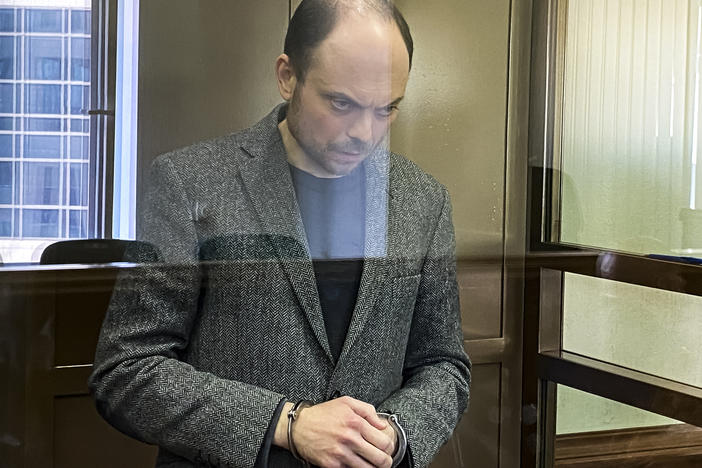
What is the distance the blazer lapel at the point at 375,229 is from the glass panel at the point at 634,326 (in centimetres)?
30

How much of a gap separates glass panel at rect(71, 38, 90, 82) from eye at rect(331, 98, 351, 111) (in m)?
0.25

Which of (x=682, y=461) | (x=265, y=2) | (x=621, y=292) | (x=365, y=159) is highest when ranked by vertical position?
(x=265, y=2)

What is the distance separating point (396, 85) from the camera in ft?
3.34

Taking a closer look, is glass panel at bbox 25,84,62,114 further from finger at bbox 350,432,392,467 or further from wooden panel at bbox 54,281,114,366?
finger at bbox 350,432,392,467

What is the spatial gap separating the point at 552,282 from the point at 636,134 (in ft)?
0.76

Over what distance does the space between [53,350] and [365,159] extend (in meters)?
0.38

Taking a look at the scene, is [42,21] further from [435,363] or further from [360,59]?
[435,363]

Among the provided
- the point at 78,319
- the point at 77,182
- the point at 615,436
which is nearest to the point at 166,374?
the point at 78,319

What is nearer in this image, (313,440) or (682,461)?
(313,440)

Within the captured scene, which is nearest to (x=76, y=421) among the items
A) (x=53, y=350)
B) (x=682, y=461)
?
(x=53, y=350)

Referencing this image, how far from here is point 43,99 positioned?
2.93ft

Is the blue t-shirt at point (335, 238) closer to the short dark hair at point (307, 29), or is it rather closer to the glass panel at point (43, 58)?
the short dark hair at point (307, 29)

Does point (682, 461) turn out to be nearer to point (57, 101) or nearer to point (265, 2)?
point (265, 2)

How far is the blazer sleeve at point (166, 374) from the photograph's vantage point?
0.90 m
